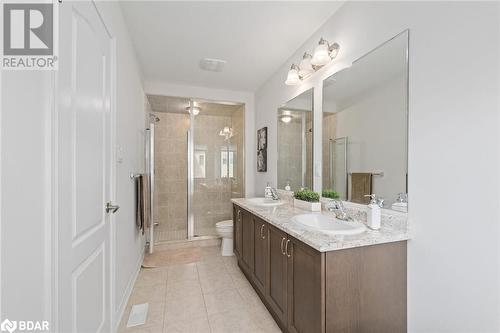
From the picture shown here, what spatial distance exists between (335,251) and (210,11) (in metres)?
2.06

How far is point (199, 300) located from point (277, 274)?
2.97 ft

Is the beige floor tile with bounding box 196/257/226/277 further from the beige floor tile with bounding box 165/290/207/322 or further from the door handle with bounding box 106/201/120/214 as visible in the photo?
the door handle with bounding box 106/201/120/214

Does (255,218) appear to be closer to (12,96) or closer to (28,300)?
(28,300)

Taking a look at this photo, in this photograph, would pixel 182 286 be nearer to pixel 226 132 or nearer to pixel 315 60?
pixel 226 132

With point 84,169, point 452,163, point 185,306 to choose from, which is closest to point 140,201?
point 185,306

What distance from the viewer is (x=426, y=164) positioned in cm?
122

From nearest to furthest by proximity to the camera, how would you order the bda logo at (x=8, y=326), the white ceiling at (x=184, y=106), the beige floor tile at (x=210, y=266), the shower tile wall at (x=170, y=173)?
the bda logo at (x=8, y=326) < the beige floor tile at (x=210, y=266) < the white ceiling at (x=184, y=106) < the shower tile wall at (x=170, y=173)

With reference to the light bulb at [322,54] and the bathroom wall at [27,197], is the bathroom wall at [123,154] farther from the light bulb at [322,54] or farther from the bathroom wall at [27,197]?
the light bulb at [322,54]

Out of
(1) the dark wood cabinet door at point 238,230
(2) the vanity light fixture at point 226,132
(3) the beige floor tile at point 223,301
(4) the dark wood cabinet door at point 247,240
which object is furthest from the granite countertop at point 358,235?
(2) the vanity light fixture at point 226,132

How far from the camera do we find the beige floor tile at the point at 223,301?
1.91 meters

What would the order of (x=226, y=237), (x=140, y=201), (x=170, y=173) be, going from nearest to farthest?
(x=140, y=201), (x=226, y=237), (x=170, y=173)

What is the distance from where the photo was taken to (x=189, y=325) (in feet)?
5.58

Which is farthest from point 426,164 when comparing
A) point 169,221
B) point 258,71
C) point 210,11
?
point 169,221

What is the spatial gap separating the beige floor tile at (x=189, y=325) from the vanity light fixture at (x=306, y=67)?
246cm
